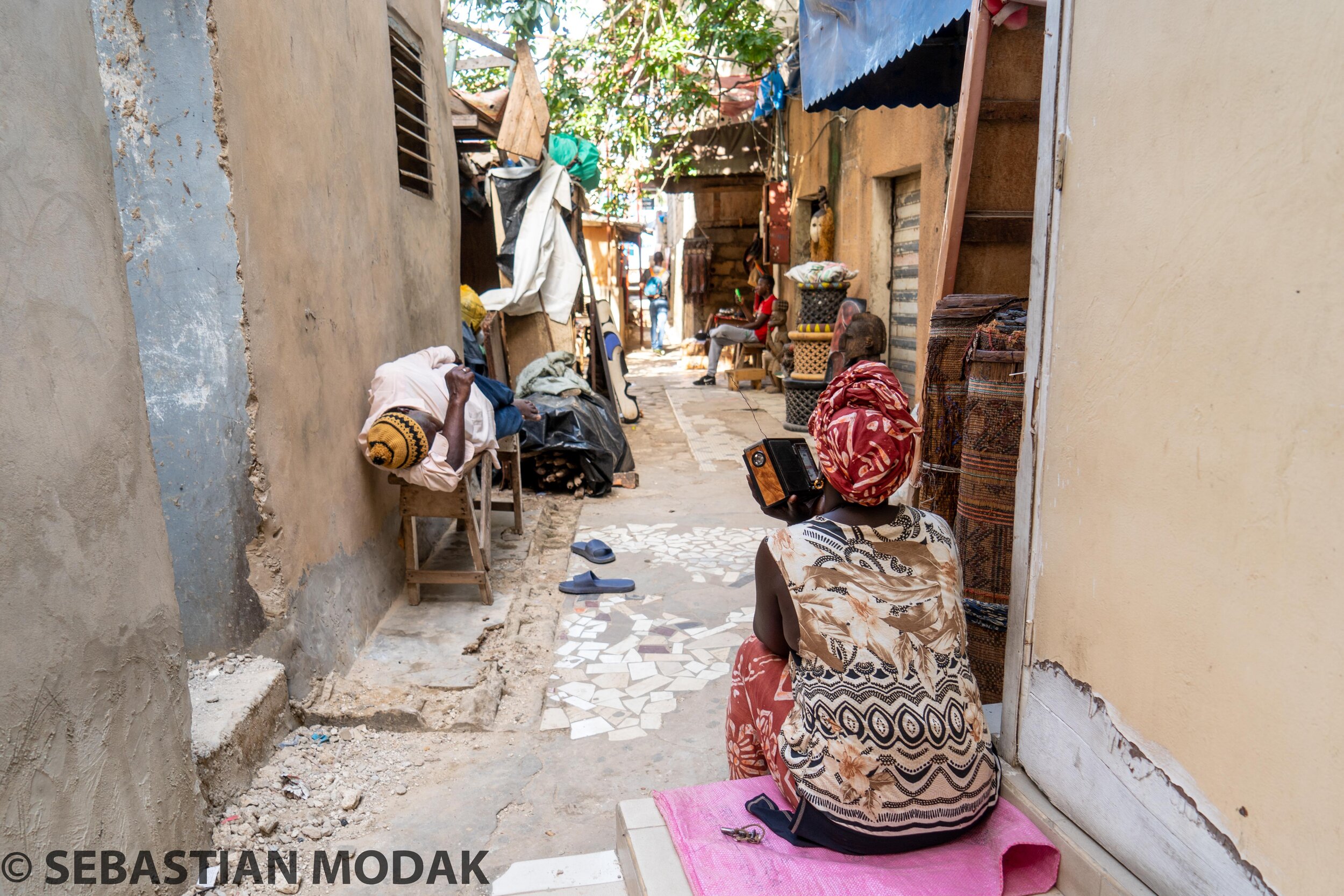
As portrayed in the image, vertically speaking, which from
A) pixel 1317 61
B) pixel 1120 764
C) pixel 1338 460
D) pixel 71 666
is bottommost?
pixel 1120 764

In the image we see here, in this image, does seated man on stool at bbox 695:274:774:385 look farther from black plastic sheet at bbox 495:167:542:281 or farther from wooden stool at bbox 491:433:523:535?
wooden stool at bbox 491:433:523:535

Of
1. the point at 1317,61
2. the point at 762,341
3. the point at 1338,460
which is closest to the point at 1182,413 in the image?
the point at 1338,460

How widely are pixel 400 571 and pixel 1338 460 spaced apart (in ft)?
13.3

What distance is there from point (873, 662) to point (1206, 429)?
827 millimetres

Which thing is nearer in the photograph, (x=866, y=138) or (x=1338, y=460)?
(x=1338, y=460)

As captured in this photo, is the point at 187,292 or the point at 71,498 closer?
the point at 71,498

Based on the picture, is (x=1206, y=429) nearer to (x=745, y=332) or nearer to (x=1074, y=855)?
(x=1074, y=855)

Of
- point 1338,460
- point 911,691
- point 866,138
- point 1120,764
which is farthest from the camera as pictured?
point 866,138

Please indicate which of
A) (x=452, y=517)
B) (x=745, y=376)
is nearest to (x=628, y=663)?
(x=452, y=517)

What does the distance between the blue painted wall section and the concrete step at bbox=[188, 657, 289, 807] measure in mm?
113

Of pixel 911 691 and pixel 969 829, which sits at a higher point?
pixel 911 691

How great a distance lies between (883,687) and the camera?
1905mm

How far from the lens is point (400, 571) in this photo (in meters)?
4.44

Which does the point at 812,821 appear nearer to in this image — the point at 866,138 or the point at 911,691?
the point at 911,691
